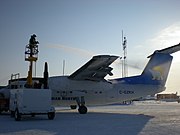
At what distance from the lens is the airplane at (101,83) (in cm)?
2003

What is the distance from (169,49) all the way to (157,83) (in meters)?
3.83

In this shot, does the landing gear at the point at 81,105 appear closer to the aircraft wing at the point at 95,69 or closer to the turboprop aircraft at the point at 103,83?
the turboprop aircraft at the point at 103,83

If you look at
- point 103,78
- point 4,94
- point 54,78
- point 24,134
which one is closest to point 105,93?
point 103,78

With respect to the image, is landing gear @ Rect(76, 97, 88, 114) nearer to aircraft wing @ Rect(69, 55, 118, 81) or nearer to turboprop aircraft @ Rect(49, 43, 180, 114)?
turboprop aircraft @ Rect(49, 43, 180, 114)

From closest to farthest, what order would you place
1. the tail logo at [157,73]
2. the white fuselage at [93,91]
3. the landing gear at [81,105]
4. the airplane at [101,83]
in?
the airplane at [101,83] < the white fuselage at [93,91] < the landing gear at [81,105] < the tail logo at [157,73]

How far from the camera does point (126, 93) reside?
23.2 m

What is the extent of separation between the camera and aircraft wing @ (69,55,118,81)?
18359 mm

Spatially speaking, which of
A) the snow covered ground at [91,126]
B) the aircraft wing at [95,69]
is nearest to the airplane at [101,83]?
the aircraft wing at [95,69]

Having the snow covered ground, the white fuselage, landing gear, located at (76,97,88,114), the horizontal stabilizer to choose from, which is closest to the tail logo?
the white fuselage

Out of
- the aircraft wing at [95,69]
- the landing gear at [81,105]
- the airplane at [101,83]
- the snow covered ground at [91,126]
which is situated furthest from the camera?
the landing gear at [81,105]

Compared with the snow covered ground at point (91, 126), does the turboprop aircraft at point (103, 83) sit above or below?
above

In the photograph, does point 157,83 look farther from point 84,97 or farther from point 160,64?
point 84,97

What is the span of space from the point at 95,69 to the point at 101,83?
230 centimetres

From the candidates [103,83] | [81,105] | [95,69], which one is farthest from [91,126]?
[103,83]
